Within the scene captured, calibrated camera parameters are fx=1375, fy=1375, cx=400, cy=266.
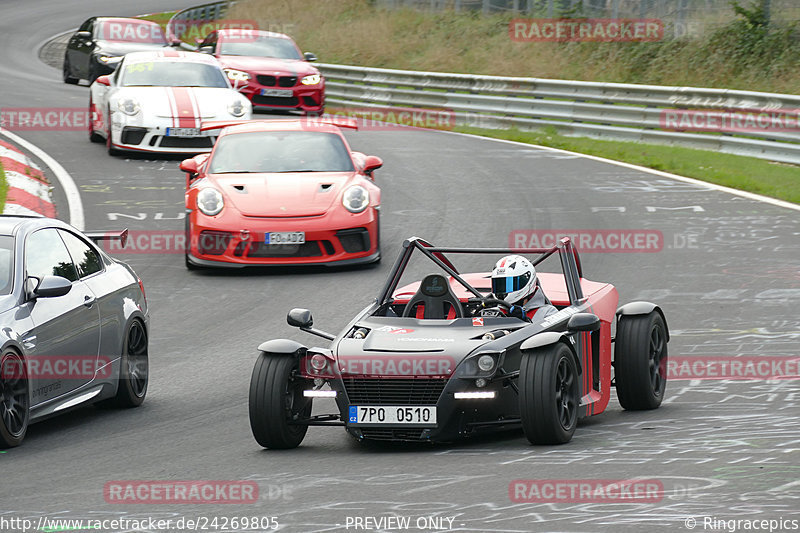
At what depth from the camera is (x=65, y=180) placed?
18.8m

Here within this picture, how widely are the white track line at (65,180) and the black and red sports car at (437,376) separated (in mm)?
8397

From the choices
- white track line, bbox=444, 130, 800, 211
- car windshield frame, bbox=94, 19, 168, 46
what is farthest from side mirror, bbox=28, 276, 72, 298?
car windshield frame, bbox=94, 19, 168, 46

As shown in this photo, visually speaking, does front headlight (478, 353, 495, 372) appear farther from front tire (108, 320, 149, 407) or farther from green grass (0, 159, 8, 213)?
green grass (0, 159, 8, 213)

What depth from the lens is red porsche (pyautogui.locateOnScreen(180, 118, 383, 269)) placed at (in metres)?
14.1

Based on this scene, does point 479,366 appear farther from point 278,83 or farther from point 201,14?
point 201,14

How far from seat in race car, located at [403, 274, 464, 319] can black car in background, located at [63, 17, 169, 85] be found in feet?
71.6

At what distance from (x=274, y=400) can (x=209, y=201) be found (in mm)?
6926

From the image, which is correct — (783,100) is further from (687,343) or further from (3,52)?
(3,52)

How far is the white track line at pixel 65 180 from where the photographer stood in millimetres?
16344

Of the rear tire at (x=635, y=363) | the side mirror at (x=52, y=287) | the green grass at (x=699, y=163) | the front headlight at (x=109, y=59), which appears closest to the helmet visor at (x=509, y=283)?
the rear tire at (x=635, y=363)

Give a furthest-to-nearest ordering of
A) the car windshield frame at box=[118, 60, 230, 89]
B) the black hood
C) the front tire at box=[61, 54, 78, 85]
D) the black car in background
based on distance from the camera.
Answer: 1. the front tire at box=[61, 54, 78, 85]
2. the black car in background
3. the black hood
4. the car windshield frame at box=[118, 60, 230, 89]

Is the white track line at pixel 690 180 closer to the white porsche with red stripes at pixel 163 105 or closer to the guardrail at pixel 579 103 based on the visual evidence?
the guardrail at pixel 579 103

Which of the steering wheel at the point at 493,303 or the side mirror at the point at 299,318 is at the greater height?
the steering wheel at the point at 493,303

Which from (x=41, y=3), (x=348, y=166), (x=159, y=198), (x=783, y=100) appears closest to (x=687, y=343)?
(x=348, y=166)
